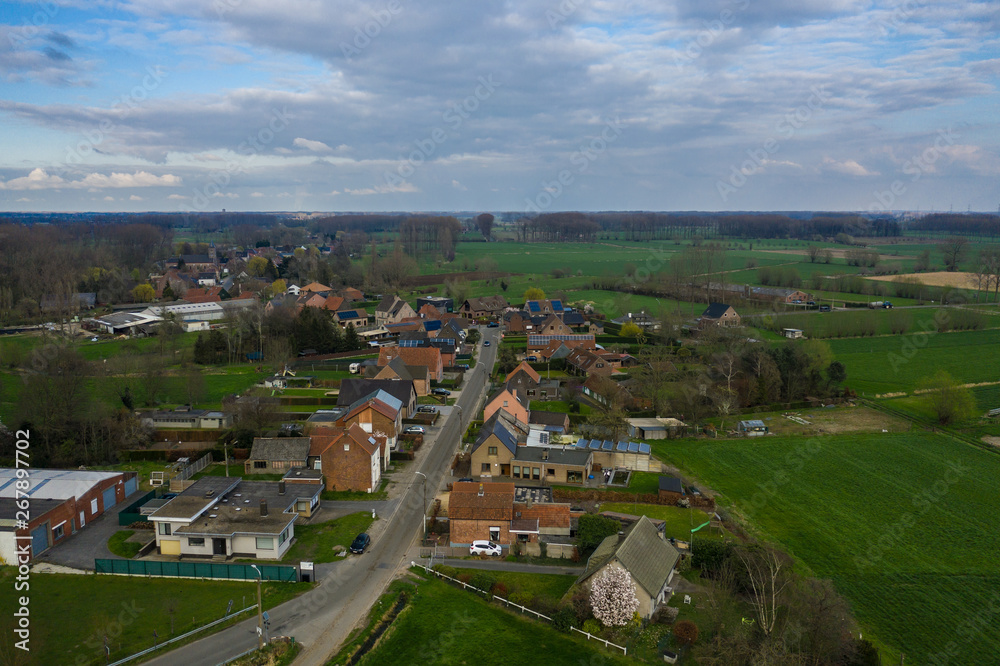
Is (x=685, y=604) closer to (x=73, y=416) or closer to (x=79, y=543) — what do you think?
(x=79, y=543)

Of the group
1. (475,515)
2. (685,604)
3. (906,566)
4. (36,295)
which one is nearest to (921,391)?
(906,566)

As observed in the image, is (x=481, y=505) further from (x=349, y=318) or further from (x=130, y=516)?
(x=349, y=318)

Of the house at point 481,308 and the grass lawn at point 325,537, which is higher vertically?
the house at point 481,308

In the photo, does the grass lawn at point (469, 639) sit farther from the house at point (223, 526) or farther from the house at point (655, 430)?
the house at point (655, 430)

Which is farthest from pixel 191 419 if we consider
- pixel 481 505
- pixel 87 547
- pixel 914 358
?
pixel 914 358

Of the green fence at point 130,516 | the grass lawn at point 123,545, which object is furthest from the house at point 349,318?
the grass lawn at point 123,545
